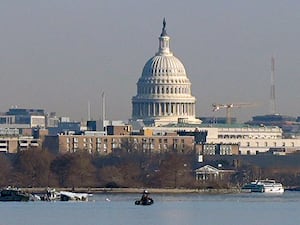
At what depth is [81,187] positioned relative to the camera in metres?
166

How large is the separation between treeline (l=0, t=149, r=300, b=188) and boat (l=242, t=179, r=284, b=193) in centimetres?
185

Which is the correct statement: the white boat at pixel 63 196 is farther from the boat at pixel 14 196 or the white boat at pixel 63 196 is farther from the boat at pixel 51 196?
the boat at pixel 14 196

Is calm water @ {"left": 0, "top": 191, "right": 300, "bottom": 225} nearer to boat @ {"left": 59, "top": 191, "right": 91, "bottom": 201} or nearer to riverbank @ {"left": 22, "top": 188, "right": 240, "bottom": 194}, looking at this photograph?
boat @ {"left": 59, "top": 191, "right": 91, "bottom": 201}

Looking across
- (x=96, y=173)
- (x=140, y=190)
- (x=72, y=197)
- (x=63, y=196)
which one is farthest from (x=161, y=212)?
(x=96, y=173)

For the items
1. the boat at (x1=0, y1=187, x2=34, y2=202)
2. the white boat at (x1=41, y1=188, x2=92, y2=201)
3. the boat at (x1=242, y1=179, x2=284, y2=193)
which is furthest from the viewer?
the boat at (x1=242, y1=179, x2=284, y2=193)

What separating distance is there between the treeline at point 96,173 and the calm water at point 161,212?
2023cm

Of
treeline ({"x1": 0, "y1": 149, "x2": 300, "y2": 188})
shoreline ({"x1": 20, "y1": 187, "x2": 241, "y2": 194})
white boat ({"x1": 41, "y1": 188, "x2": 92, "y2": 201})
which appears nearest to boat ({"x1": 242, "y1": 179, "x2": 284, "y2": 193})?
shoreline ({"x1": 20, "y1": 187, "x2": 241, "y2": 194})

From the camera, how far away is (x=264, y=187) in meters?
170

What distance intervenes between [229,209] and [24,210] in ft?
36.0

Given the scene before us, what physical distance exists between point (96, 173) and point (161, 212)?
5388cm

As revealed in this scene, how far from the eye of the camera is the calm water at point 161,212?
112m

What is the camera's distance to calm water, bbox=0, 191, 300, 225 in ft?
368

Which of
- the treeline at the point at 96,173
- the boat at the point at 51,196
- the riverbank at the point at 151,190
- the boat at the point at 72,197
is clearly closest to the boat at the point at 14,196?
the boat at the point at 51,196

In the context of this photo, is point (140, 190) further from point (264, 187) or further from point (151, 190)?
point (264, 187)
